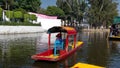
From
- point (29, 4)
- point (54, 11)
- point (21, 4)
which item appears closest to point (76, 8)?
point (54, 11)

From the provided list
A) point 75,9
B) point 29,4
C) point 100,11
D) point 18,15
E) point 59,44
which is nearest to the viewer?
point 59,44

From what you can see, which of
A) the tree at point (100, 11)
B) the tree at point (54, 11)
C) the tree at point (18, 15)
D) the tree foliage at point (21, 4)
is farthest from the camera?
the tree at point (100, 11)

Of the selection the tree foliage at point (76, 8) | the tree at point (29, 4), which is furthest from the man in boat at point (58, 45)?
the tree foliage at point (76, 8)

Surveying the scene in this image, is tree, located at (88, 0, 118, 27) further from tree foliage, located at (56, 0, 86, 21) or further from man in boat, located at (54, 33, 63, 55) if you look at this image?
man in boat, located at (54, 33, 63, 55)

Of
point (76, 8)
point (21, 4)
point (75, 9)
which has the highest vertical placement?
point (21, 4)

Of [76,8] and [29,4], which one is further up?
[29,4]

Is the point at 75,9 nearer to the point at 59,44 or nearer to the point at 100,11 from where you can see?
the point at 100,11

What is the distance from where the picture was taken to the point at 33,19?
77.7m

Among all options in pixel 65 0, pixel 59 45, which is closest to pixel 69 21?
pixel 65 0

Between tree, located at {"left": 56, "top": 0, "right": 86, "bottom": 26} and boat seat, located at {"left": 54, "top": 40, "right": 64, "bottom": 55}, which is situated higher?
tree, located at {"left": 56, "top": 0, "right": 86, "bottom": 26}

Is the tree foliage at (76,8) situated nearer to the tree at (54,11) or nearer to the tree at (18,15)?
the tree at (54,11)

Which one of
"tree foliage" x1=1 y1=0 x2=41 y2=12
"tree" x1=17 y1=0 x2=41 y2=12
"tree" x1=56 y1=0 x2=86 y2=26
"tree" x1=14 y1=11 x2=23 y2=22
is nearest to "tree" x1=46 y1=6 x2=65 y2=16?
"tree" x1=56 y1=0 x2=86 y2=26

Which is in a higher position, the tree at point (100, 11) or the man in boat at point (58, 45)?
the tree at point (100, 11)

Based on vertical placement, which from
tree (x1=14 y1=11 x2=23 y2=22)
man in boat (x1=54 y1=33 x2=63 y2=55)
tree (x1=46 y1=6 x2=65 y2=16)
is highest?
tree (x1=46 y1=6 x2=65 y2=16)
